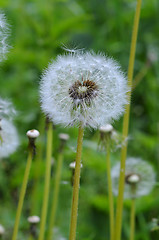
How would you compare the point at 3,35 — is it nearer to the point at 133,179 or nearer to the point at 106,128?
the point at 106,128

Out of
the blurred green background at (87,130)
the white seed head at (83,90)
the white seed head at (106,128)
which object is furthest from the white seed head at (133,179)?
the white seed head at (83,90)

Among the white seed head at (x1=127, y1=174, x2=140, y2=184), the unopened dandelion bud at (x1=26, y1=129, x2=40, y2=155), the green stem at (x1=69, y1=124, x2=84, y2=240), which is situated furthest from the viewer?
the white seed head at (x1=127, y1=174, x2=140, y2=184)

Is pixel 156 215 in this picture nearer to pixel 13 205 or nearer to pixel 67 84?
pixel 13 205

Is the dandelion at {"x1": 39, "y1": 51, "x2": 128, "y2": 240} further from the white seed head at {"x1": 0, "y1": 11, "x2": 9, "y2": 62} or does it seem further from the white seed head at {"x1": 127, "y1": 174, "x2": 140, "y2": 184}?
the white seed head at {"x1": 127, "y1": 174, "x2": 140, "y2": 184}

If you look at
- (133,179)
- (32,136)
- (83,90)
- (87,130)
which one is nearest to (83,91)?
(83,90)

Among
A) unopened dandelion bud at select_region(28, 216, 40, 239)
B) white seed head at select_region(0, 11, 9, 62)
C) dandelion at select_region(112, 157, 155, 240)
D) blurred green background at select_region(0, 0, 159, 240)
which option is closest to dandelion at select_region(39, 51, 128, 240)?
blurred green background at select_region(0, 0, 159, 240)

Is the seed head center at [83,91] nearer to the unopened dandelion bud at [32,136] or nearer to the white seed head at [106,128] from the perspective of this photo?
the unopened dandelion bud at [32,136]

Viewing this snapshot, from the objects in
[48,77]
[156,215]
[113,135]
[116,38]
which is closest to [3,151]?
[113,135]
